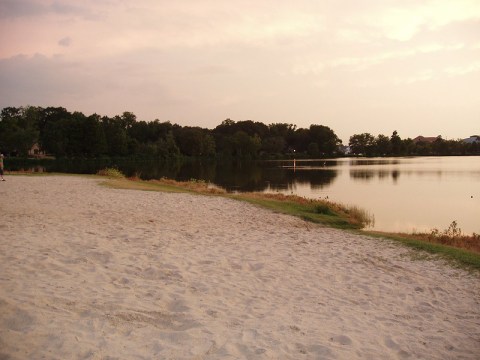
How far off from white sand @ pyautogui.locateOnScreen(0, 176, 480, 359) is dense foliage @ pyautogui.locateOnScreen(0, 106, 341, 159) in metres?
79.4

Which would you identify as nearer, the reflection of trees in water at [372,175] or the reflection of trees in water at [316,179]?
the reflection of trees in water at [316,179]

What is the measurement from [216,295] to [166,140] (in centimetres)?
10885

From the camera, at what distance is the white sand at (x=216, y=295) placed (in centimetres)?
491

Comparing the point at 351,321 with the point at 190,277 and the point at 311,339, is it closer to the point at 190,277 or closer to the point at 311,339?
the point at 311,339

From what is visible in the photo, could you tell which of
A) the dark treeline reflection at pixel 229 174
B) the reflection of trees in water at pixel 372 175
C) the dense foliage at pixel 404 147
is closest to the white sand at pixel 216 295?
the dark treeline reflection at pixel 229 174

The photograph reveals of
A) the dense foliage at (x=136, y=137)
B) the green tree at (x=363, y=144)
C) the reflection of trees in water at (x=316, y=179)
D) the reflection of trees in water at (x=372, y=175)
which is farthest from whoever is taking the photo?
the green tree at (x=363, y=144)

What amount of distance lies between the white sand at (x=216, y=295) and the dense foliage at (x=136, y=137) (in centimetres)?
7940

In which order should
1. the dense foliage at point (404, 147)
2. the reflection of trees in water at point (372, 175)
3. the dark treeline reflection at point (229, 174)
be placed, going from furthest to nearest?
the dense foliage at point (404, 147) → the reflection of trees in water at point (372, 175) → the dark treeline reflection at point (229, 174)

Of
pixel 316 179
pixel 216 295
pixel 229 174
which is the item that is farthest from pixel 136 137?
pixel 216 295

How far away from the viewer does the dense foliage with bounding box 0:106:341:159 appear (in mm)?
86250

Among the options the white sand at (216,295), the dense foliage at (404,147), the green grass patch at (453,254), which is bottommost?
the green grass patch at (453,254)

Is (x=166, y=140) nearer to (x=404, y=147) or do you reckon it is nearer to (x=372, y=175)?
(x=372, y=175)

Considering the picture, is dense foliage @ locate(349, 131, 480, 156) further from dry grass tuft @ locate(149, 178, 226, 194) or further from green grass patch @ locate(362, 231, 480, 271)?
green grass patch @ locate(362, 231, 480, 271)

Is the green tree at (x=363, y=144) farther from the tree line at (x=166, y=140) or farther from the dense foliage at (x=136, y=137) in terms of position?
the dense foliage at (x=136, y=137)
